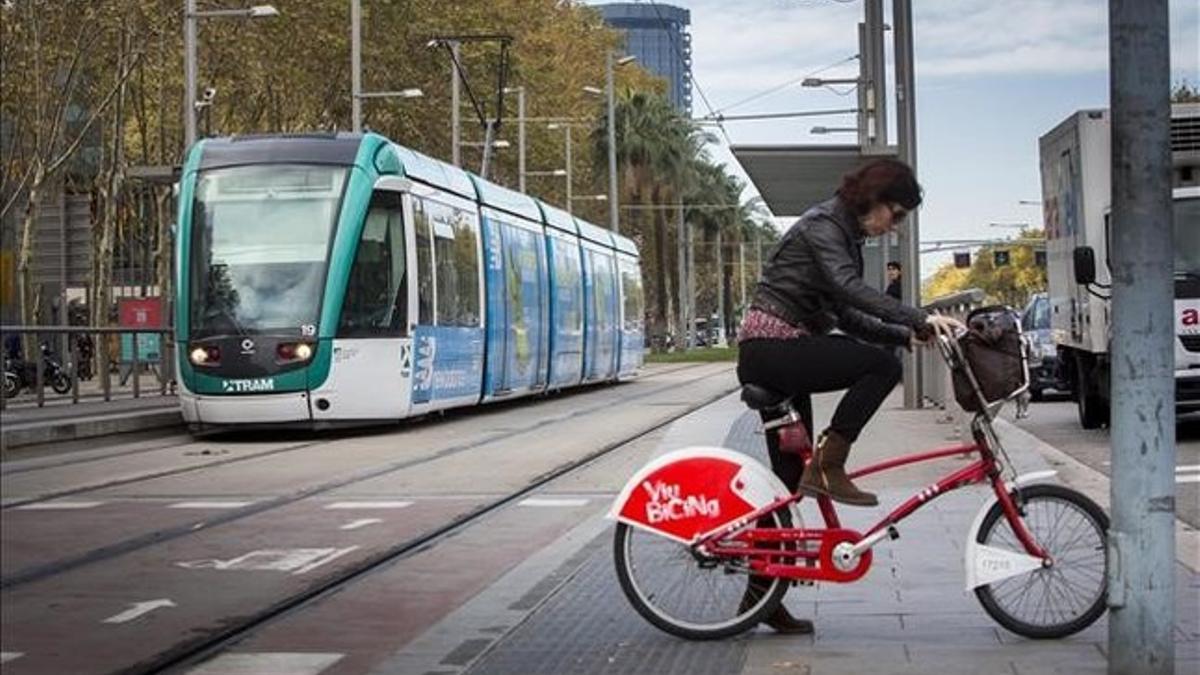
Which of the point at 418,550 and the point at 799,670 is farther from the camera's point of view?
the point at 418,550

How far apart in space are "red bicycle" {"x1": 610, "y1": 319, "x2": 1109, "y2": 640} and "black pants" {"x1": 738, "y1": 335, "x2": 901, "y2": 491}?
10 cm

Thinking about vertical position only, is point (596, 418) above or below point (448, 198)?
below

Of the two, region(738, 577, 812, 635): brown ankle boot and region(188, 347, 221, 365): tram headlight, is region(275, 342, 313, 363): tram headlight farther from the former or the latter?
region(738, 577, 812, 635): brown ankle boot

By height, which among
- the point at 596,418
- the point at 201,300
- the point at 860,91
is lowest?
the point at 596,418

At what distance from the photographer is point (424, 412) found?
67.3 ft

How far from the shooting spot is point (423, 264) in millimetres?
19906

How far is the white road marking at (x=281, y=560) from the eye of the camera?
772 cm

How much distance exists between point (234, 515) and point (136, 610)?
1917 mm

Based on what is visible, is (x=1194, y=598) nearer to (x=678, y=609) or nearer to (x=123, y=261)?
(x=678, y=609)

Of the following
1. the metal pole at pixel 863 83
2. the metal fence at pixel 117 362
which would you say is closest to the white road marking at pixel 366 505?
the metal fence at pixel 117 362

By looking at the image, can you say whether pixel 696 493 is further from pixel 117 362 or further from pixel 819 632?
pixel 117 362

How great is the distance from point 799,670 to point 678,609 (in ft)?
2.55

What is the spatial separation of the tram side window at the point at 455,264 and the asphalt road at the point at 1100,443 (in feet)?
23.8

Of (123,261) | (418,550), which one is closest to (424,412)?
(418,550)
